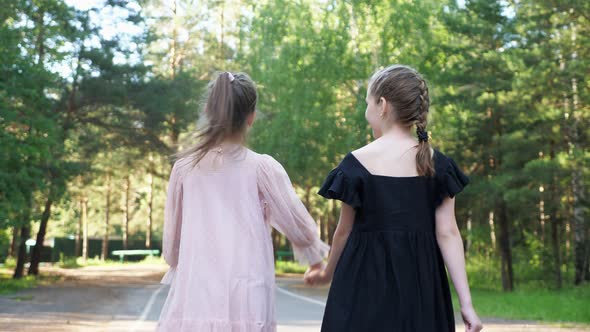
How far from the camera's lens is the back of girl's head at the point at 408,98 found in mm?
4355

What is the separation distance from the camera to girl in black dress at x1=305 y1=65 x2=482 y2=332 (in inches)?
167

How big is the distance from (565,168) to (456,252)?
1994cm

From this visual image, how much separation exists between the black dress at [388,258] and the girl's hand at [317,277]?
242 millimetres

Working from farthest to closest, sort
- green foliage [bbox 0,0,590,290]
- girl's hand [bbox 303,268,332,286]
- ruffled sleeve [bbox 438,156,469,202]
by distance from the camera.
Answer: green foliage [bbox 0,0,590,290], girl's hand [bbox 303,268,332,286], ruffled sleeve [bbox 438,156,469,202]

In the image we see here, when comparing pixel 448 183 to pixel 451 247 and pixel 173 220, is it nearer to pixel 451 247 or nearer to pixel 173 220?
pixel 451 247

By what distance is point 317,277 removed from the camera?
465cm

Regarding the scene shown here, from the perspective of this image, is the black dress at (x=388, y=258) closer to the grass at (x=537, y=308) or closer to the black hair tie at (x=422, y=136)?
the black hair tie at (x=422, y=136)

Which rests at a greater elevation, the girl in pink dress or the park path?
the girl in pink dress

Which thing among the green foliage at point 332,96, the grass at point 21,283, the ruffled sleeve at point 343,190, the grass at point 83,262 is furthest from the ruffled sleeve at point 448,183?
the grass at point 83,262

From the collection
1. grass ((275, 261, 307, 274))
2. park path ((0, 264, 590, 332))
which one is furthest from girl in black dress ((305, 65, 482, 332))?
grass ((275, 261, 307, 274))

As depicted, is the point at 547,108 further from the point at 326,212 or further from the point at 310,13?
the point at 326,212

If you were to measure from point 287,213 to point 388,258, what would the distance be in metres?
0.67

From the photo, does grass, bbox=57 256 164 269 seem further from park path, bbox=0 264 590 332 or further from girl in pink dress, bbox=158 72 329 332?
girl in pink dress, bbox=158 72 329 332

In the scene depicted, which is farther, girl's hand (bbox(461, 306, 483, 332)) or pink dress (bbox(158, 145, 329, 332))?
pink dress (bbox(158, 145, 329, 332))
